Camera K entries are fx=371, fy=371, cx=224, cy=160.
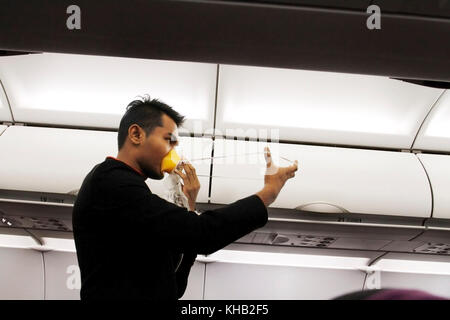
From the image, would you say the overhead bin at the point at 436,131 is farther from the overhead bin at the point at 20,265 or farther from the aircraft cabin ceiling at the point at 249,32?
the overhead bin at the point at 20,265

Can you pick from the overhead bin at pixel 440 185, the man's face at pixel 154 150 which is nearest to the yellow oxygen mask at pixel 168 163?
the man's face at pixel 154 150

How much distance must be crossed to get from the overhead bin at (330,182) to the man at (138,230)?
47.7 inches

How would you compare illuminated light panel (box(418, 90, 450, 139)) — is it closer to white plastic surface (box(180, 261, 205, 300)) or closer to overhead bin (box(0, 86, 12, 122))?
white plastic surface (box(180, 261, 205, 300))

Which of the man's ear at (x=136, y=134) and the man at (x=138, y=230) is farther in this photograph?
the man's ear at (x=136, y=134)

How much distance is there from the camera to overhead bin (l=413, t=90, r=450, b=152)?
100 inches

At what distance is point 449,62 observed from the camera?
1209 mm

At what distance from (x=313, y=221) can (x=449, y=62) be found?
1.52 meters

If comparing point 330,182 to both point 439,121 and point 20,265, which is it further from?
point 20,265

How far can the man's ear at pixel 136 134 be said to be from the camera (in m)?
1.38

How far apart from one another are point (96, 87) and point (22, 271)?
2.44m

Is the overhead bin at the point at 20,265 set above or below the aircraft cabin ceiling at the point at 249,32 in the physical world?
below

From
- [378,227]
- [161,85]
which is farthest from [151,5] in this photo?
[378,227]

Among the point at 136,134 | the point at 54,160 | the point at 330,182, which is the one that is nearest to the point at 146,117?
the point at 136,134

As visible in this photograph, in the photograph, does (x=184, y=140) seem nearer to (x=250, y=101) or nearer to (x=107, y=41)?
(x=250, y=101)
